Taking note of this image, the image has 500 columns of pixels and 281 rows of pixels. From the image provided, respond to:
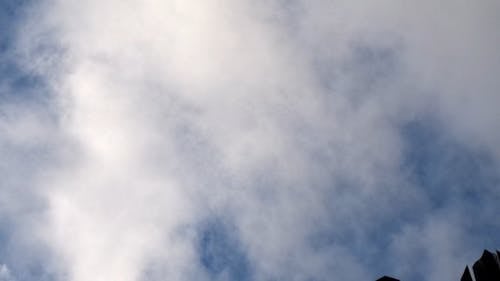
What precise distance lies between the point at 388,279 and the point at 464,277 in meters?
2.94

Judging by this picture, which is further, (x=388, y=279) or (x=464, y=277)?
(x=388, y=279)

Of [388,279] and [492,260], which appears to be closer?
[492,260]

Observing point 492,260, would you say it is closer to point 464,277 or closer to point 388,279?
point 464,277

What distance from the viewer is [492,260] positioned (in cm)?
1645

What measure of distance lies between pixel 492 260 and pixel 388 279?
4.07 m

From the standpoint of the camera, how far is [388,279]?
18.1 meters

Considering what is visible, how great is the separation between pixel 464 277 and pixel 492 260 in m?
1.25

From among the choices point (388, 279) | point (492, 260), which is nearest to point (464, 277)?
point (492, 260)
